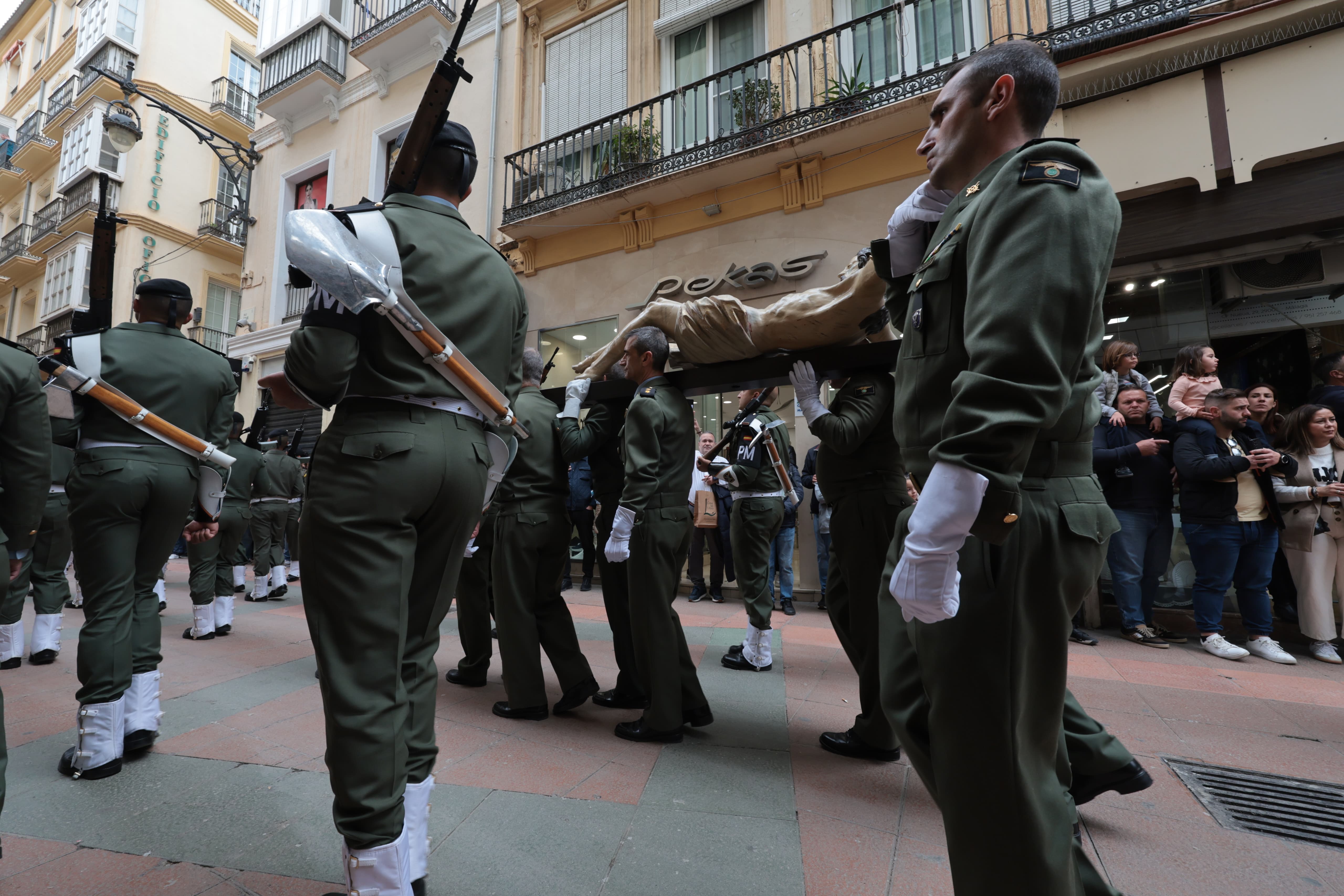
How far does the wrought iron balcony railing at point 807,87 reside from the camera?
6793 mm

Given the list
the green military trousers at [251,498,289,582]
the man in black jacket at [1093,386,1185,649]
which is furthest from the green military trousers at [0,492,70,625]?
the man in black jacket at [1093,386,1185,649]

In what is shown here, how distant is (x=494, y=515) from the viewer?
149 inches

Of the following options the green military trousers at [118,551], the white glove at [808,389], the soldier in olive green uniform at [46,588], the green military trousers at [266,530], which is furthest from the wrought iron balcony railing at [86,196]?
the white glove at [808,389]

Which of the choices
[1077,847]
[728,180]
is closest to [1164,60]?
[728,180]

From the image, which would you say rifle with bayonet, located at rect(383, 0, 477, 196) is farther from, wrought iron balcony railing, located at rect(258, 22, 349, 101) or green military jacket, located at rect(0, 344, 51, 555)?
wrought iron balcony railing, located at rect(258, 22, 349, 101)

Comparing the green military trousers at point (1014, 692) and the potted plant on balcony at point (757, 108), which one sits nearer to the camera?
the green military trousers at point (1014, 692)

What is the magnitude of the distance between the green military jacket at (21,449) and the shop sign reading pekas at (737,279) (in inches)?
269

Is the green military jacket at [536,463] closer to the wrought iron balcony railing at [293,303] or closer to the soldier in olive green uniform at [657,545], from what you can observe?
the soldier in olive green uniform at [657,545]

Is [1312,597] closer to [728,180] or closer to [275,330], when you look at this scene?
[728,180]

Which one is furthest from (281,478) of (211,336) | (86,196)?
(86,196)

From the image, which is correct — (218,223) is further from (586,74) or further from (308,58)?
(586,74)

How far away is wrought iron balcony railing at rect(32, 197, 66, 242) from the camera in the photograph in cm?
2106

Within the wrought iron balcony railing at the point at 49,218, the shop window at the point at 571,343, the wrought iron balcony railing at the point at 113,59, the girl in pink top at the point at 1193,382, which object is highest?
the wrought iron balcony railing at the point at 113,59

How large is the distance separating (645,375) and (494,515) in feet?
4.00
